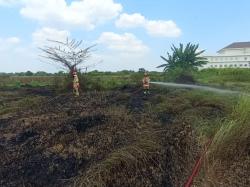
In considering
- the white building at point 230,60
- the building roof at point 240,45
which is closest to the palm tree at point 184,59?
the white building at point 230,60

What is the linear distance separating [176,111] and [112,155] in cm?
471

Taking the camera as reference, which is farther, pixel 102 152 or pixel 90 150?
pixel 90 150

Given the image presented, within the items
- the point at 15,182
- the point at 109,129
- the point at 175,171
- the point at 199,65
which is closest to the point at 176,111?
the point at 109,129

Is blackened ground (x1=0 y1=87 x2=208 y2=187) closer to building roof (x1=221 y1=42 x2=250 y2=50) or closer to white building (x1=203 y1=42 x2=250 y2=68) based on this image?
white building (x1=203 y1=42 x2=250 y2=68)

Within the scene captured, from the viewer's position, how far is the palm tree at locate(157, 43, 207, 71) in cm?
3878

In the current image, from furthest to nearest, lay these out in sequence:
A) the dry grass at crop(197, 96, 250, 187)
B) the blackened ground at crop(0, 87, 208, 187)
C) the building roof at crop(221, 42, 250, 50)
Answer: the building roof at crop(221, 42, 250, 50), the dry grass at crop(197, 96, 250, 187), the blackened ground at crop(0, 87, 208, 187)

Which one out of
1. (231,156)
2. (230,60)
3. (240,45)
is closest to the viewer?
(231,156)

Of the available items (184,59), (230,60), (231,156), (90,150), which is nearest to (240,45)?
(230,60)

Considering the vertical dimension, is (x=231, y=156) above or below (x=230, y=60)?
below

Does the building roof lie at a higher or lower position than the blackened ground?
higher

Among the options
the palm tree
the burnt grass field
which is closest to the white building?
the palm tree

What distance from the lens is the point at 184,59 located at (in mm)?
39438

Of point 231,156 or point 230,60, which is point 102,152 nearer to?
point 231,156

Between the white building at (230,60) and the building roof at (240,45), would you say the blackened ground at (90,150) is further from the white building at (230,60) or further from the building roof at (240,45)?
the building roof at (240,45)
